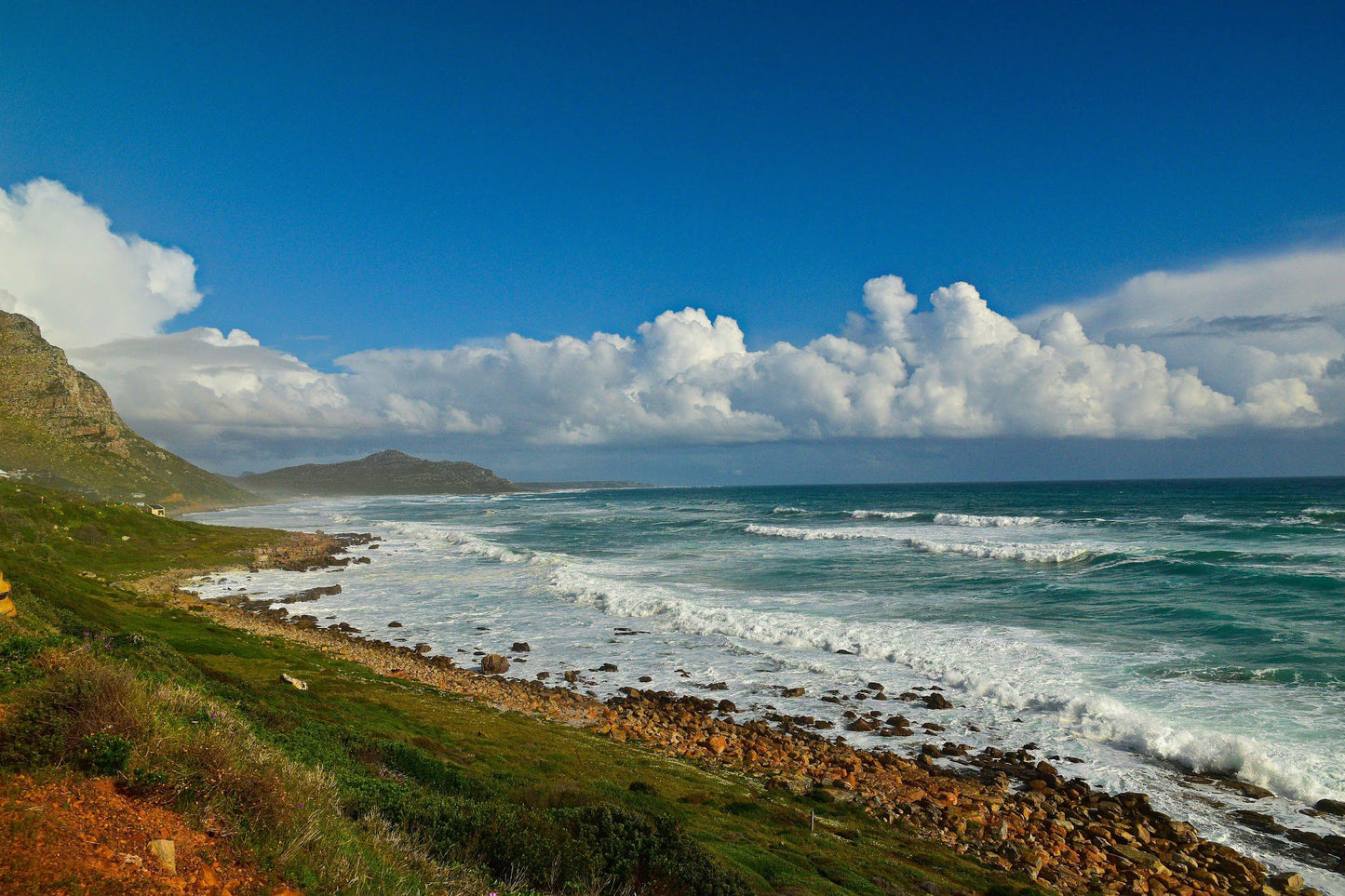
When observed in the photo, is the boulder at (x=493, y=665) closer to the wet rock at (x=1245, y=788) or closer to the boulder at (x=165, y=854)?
the boulder at (x=165, y=854)

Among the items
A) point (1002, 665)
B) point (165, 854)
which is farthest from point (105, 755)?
point (1002, 665)

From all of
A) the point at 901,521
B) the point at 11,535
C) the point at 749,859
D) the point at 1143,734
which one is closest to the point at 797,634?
the point at 1143,734

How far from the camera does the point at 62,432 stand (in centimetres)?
8719

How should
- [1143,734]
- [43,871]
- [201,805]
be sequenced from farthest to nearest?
[1143,734] → [201,805] → [43,871]

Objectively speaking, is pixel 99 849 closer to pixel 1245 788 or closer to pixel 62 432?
pixel 1245 788

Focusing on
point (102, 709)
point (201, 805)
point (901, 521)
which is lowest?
point (901, 521)

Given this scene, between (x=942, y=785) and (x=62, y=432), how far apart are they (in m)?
116

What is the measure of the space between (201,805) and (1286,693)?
22311 millimetres

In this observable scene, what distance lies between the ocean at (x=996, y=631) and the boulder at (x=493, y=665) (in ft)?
1.67

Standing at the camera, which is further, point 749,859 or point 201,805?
point 749,859

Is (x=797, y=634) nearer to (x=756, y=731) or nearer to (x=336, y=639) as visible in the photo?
(x=756, y=731)

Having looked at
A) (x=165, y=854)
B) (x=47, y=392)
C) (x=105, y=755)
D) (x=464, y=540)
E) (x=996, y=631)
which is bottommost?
(x=464, y=540)

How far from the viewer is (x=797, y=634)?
75.7ft

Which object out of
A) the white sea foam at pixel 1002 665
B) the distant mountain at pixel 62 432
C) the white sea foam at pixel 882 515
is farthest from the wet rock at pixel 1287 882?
the distant mountain at pixel 62 432
